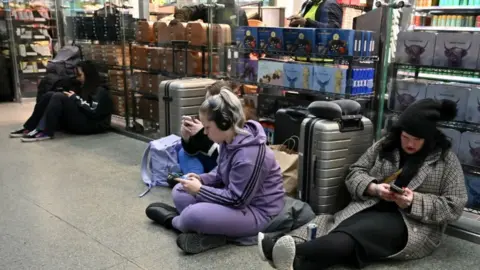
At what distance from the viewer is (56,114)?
17.8 ft

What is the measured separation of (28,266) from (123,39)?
11.3 feet

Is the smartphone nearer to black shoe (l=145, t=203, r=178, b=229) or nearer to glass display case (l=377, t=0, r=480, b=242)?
glass display case (l=377, t=0, r=480, b=242)

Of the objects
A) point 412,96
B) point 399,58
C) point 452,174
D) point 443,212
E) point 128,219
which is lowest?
point 128,219

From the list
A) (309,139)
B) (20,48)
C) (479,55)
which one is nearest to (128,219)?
(309,139)

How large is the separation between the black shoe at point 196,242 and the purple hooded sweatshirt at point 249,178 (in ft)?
0.71

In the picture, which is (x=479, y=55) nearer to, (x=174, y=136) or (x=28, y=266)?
(x=174, y=136)

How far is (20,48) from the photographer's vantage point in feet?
25.8

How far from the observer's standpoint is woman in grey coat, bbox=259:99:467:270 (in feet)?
8.00

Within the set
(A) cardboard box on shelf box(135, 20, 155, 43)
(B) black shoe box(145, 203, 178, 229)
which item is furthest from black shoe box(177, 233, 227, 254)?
(A) cardboard box on shelf box(135, 20, 155, 43)

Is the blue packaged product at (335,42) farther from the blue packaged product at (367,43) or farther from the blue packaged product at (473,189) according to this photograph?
the blue packaged product at (473,189)

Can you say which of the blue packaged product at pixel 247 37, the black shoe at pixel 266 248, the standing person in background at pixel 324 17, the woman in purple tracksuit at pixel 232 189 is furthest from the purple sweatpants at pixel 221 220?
the standing person in background at pixel 324 17

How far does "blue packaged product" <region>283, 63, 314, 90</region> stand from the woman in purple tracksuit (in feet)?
3.49

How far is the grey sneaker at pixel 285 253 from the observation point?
89.2 inches

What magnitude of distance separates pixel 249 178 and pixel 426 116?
1.00 meters
